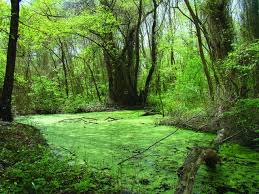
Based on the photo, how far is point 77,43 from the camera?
21.2 m

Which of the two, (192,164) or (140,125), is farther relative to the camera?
(140,125)

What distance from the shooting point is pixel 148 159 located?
16.2 feet

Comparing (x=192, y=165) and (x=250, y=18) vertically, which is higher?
(x=250, y=18)

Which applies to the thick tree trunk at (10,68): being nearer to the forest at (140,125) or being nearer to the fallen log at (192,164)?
the forest at (140,125)

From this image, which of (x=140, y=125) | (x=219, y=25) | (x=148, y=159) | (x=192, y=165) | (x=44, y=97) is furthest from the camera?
(x=44, y=97)

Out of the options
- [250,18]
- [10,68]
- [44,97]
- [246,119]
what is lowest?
[246,119]

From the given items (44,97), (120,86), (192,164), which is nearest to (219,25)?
(192,164)

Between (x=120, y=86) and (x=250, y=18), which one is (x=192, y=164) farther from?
(x=120, y=86)

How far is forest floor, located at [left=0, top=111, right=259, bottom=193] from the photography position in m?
3.83

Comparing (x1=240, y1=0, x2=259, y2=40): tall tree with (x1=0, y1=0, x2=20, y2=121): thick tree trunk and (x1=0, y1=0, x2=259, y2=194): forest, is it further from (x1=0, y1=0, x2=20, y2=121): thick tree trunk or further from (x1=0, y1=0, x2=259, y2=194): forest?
(x1=0, y1=0, x2=20, y2=121): thick tree trunk

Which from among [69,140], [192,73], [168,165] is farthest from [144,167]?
[192,73]

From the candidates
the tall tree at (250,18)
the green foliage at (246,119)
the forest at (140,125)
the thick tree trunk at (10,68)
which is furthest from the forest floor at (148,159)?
the tall tree at (250,18)

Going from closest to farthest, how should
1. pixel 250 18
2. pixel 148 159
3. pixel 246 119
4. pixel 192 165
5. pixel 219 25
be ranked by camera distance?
pixel 192 165 → pixel 148 159 → pixel 246 119 → pixel 250 18 → pixel 219 25

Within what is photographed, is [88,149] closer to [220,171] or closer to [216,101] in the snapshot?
[220,171]
